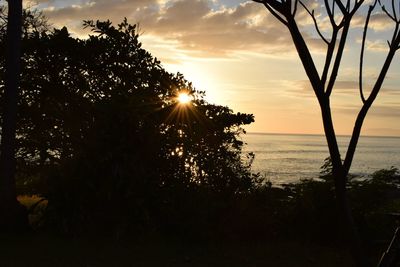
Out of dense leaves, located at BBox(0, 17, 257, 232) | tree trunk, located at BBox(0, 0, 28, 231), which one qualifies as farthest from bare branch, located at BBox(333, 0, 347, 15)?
tree trunk, located at BBox(0, 0, 28, 231)

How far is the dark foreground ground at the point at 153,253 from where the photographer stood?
946 cm

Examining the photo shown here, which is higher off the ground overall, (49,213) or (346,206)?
(346,206)

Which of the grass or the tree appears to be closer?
the tree

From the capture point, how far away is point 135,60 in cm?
1531

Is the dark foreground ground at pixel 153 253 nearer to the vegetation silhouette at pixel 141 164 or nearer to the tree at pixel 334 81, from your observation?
the vegetation silhouette at pixel 141 164

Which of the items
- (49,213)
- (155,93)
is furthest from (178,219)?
(155,93)

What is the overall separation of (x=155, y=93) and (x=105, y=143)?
3060 mm

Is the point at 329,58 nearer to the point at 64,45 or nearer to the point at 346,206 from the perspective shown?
the point at 346,206

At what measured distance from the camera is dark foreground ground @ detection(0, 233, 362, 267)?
9.46 meters

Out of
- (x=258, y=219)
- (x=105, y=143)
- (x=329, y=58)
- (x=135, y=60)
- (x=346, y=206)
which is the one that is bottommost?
(x=258, y=219)

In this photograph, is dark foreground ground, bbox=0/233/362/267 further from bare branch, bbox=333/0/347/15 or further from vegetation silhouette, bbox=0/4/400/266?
bare branch, bbox=333/0/347/15

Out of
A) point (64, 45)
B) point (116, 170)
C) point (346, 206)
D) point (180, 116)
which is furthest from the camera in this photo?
point (64, 45)

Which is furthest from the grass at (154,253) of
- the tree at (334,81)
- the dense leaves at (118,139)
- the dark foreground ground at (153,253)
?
the tree at (334,81)

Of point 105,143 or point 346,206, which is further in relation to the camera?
point 105,143
